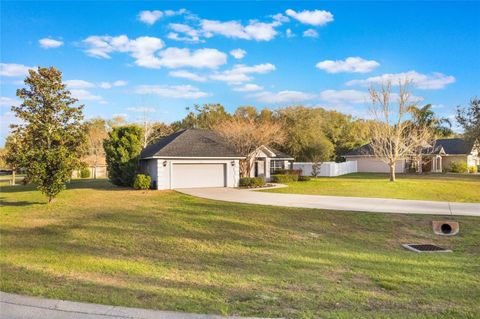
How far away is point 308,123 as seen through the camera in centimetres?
4084

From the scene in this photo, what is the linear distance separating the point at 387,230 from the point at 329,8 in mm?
9928

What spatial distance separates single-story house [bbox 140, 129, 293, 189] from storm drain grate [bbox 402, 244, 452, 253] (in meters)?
16.8

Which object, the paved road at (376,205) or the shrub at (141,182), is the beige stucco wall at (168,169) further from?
the paved road at (376,205)

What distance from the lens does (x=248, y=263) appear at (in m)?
7.00

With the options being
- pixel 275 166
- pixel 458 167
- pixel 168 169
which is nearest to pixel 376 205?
pixel 168 169

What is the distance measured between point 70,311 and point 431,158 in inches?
1793

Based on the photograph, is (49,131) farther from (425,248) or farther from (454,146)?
(454,146)

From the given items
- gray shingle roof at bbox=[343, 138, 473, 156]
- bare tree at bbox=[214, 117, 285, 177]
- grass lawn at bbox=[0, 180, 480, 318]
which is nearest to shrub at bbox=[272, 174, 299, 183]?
bare tree at bbox=[214, 117, 285, 177]

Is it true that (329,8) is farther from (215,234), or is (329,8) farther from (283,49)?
(215,234)

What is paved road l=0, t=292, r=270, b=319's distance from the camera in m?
4.04

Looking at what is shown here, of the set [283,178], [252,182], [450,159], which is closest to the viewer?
[252,182]

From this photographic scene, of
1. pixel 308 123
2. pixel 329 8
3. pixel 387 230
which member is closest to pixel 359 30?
pixel 329 8

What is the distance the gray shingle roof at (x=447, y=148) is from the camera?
42.1 meters

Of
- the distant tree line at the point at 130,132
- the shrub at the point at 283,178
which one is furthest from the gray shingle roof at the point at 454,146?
the shrub at the point at 283,178
